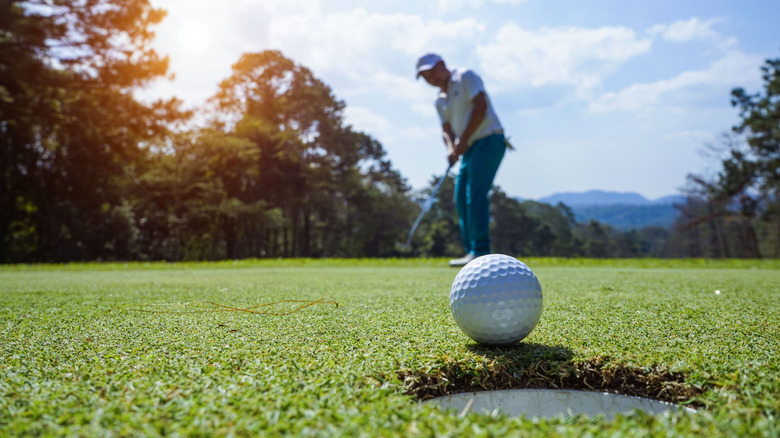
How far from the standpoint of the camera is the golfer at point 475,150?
5.39 metres

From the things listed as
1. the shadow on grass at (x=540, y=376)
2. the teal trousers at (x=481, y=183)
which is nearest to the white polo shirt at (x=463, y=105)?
the teal trousers at (x=481, y=183)

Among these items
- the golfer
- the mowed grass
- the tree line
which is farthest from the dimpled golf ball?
the tree line

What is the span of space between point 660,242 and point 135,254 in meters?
86.4

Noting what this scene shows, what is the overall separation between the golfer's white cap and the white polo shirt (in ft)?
0.84

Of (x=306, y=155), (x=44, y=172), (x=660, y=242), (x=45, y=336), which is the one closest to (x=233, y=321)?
(x=45, y=336)

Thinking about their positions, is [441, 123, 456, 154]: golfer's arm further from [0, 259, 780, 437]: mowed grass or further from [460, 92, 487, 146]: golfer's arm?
[0, 259, 780, 437]: mowed grass

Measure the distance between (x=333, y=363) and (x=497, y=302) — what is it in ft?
2.30

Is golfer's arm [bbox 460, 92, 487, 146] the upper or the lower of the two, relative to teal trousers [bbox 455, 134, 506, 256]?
upper

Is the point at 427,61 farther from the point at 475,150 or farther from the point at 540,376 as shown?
the point at 540,376

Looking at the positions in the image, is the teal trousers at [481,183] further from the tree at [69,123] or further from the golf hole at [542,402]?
the tree at [69,123]

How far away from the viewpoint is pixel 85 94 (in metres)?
18.2

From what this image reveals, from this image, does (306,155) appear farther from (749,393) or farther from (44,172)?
(749,393)

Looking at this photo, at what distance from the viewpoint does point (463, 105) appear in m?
5.69

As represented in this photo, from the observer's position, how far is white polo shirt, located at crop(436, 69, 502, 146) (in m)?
5.42
